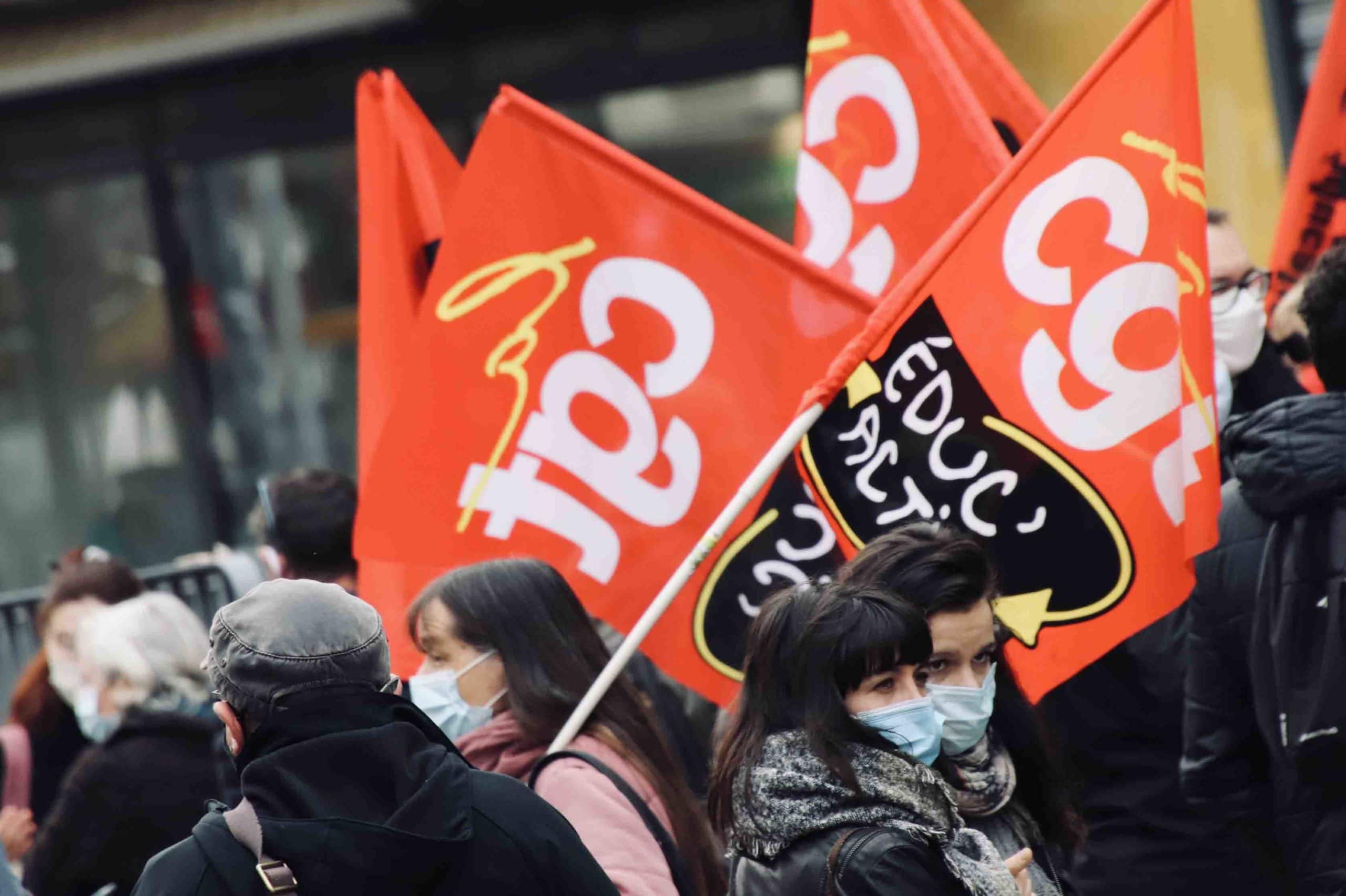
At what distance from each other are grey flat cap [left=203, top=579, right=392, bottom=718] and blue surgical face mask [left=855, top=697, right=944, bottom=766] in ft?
2.54

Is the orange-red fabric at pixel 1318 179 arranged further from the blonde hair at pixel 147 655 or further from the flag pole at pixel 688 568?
the blonde hair at pixel 147 655

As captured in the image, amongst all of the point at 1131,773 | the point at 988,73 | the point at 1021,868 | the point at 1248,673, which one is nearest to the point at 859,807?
the point at 1021,868

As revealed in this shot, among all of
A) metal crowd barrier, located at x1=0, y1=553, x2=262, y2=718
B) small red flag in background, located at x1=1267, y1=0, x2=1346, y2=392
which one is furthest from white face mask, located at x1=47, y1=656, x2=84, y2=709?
small red flag in background, located at x1=1267, y1=0, x2=1346, y2=392

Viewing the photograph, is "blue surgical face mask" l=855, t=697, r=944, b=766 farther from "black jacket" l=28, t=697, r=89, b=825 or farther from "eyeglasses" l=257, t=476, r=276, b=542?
"black jacket" l=28, t=697, r=89, b=825

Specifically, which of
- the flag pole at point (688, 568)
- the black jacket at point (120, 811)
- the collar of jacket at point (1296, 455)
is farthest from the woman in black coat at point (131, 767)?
the collar of jacket at point (1296, 455)

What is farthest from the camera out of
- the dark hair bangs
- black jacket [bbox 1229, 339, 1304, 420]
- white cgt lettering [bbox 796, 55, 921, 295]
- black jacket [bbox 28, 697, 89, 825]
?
black jacket [bbox 28, 697, 89, 825]

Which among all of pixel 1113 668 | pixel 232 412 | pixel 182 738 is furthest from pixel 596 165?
pixel 232 412

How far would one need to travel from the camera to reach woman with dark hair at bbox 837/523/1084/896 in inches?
121

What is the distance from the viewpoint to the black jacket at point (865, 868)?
8.33 ft

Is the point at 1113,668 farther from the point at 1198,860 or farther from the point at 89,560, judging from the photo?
the point at 89,560

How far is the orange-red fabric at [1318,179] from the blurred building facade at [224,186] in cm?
456

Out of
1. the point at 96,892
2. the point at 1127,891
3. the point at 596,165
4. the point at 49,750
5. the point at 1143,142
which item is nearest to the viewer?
the point at 1143,142

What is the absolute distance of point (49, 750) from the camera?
5.68 m

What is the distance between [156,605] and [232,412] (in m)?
5.23
